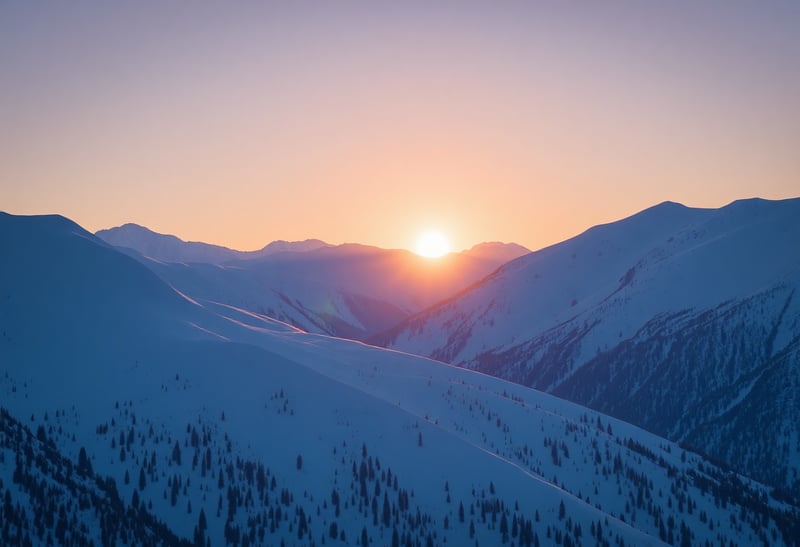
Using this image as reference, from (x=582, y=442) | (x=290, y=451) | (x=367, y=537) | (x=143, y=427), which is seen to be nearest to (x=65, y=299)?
(x=143, y=427)

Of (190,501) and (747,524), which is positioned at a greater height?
(190,501)

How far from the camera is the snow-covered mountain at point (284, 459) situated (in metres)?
126

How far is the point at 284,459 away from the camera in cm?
14688

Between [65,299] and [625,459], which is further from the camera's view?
[65,299]

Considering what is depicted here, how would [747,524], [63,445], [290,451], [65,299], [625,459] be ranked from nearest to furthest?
[63,445]
[290,451]
[747,524]
[625,459]
[65,299]

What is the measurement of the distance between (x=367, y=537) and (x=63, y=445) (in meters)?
53.9

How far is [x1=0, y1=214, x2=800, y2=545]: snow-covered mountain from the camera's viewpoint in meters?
126

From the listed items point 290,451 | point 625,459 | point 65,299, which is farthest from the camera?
point 65,299

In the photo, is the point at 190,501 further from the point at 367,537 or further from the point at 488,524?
the point at 488,524

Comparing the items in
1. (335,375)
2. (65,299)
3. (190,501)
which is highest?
(65,299)

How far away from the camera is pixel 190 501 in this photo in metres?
130

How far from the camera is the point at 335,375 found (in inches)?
7402

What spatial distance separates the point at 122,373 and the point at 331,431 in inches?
1817

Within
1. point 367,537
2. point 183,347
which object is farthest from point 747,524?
point 183,347
